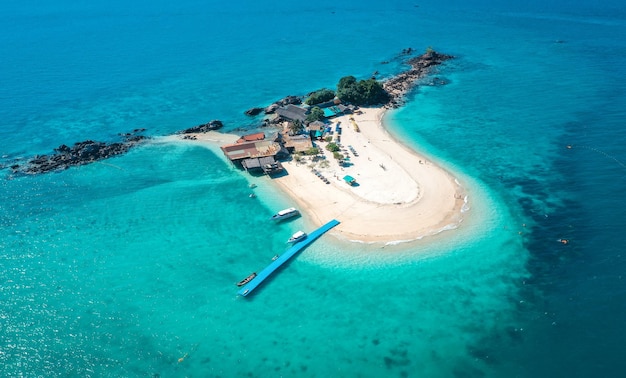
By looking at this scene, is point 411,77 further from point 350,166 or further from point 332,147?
point 350,166

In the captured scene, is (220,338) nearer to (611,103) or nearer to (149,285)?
(149,285)

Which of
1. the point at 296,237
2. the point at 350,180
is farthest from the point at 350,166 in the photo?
the point at 296,237

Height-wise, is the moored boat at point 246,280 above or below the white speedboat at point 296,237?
below

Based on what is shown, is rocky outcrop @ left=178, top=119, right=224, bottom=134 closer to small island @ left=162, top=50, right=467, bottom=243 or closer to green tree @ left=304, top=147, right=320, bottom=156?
small island @ left=162, top=50, right=467, bottom=243

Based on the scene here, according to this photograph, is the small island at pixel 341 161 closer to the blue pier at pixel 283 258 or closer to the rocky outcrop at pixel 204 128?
the rocky outcrop at pixel 204 128

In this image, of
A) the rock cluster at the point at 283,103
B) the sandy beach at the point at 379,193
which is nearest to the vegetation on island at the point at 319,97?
the rock cluster at the point at 283,103

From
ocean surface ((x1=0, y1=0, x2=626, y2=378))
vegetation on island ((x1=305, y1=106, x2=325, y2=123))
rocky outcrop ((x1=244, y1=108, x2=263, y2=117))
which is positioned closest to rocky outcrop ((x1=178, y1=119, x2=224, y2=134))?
ocean surface ((x1=0, y1=0, x2=626, y2=378))
